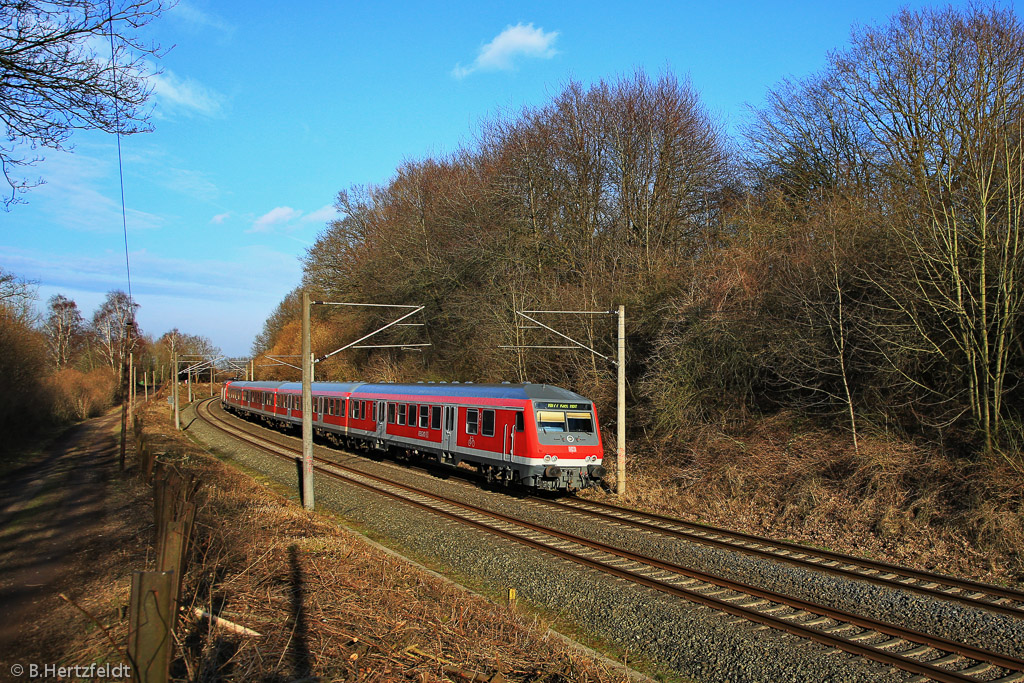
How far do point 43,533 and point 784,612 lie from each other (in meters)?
11.6

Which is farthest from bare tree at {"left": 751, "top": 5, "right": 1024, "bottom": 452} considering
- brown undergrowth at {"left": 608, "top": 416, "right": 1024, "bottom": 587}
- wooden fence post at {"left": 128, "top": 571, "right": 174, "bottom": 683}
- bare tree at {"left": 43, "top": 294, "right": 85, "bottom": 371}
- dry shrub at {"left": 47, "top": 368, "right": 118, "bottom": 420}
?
bare tree at {"left": 43, "top": 294, "right": 85, "bottom": 371}

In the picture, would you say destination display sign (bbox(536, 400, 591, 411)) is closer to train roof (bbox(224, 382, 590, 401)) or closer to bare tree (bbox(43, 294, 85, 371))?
train roof (bbox(224, 382, 590, 401))

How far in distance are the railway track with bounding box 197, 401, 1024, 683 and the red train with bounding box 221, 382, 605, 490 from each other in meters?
2.44

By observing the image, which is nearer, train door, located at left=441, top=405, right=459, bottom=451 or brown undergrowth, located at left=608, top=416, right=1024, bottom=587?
brown undergrowth, located at left=608, top=416, right=1024, bottom=587

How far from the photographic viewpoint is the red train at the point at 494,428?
53.1ft

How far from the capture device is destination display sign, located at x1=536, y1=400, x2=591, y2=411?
1638cm

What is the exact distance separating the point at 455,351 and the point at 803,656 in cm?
2711

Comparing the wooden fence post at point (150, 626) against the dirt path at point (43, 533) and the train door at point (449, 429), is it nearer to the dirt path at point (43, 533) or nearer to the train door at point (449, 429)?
the dirt path at point (43, 533)

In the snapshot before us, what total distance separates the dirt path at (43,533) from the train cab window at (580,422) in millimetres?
10140

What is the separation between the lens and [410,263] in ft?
118

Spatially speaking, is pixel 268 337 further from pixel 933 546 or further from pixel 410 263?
pixel 933 546

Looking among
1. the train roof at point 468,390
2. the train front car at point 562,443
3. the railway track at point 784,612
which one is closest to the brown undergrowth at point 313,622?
the railway track at point 784,612

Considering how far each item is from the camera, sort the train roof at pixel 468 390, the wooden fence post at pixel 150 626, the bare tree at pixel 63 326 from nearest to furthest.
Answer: the wooden fence post at pixel 150 626 → the train roof at pixel 468 390 → the bare tree at pixel 63 326

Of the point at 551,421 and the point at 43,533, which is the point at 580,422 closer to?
the point at 551,421
